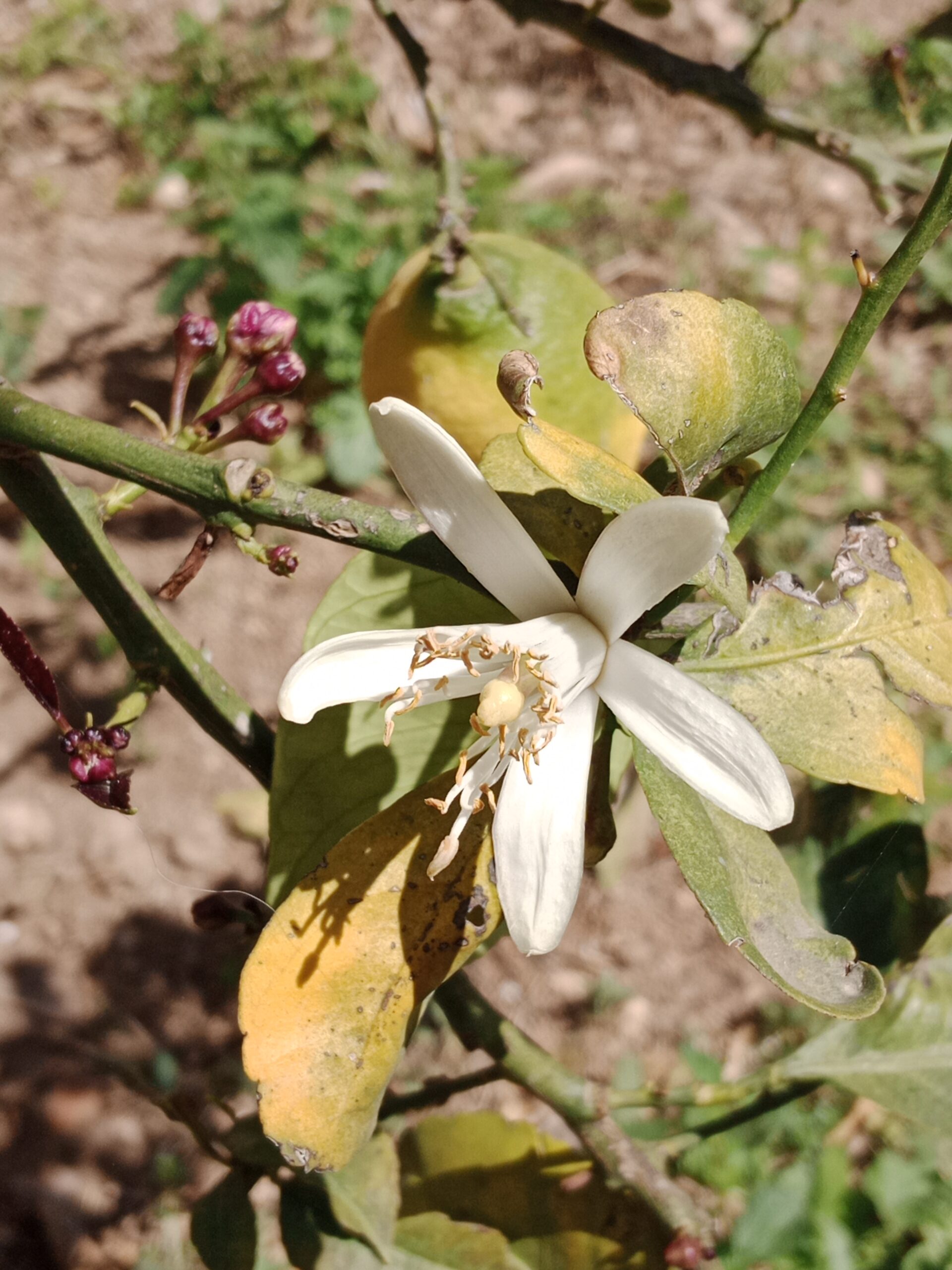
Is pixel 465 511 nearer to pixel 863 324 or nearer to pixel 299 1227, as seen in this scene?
pixel 863 324

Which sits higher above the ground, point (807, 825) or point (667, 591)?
point (667, 591)

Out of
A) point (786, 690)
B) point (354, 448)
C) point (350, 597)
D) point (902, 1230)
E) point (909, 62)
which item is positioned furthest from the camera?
point (909, 62)

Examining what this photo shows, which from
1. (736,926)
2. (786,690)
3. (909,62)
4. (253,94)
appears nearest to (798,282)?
(909,62)

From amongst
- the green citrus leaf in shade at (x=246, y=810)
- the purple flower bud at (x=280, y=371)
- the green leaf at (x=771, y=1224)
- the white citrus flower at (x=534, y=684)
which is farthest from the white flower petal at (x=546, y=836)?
the green citrus leaf in shade at (x=246, y=810)

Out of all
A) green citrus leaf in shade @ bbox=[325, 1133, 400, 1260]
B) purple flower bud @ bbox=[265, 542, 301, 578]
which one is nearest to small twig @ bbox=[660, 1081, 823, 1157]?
green citrus leaf in shade @ bbox=[325, 1133, 400, 1260]

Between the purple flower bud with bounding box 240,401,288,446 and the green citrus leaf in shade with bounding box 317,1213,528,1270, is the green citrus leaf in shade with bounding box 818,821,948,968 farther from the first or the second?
the purple flower bud with bounding box 240,401,288,446

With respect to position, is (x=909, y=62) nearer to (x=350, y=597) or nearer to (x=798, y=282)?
(x=798, y=282)

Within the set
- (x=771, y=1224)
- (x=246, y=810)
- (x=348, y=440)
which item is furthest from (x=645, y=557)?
(x=348, y=440)

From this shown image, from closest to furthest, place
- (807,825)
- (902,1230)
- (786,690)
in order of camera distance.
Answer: (786,690), (807,825), (902,1230)
